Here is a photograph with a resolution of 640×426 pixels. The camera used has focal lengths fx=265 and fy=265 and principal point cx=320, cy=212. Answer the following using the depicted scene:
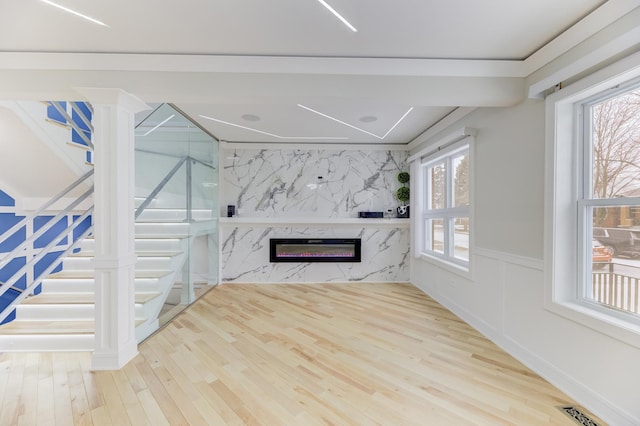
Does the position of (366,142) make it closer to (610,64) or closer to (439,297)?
(439,297)

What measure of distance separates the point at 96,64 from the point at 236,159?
2.61 metres

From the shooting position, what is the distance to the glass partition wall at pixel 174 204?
8.72 ft

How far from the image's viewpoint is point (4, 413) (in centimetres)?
162

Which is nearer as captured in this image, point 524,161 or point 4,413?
point 4,413

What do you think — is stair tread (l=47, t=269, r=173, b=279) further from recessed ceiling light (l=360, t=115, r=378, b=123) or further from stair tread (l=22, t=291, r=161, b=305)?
recessed ceiling light (l=360, t=115, r=378, b=123)

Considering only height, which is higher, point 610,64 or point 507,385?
point 610,64

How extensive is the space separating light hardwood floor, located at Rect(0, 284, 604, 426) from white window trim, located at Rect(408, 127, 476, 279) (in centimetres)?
75

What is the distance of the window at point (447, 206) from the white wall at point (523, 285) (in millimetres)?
387

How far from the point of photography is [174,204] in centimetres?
313

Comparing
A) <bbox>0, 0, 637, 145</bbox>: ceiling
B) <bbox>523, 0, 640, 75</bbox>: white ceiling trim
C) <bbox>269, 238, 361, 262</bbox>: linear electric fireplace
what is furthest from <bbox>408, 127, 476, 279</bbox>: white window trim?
<bbox>269, 238, 361, 262</bbox>: linear electric fireplace

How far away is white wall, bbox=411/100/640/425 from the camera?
5.14 ft

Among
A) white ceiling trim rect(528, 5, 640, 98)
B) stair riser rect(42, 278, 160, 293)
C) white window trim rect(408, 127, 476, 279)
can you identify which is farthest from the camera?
white window trim rect(408, 127, 476, 279)

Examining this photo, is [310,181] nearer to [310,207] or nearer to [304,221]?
[310,207]

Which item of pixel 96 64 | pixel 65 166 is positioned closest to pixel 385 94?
pixel 96 64
